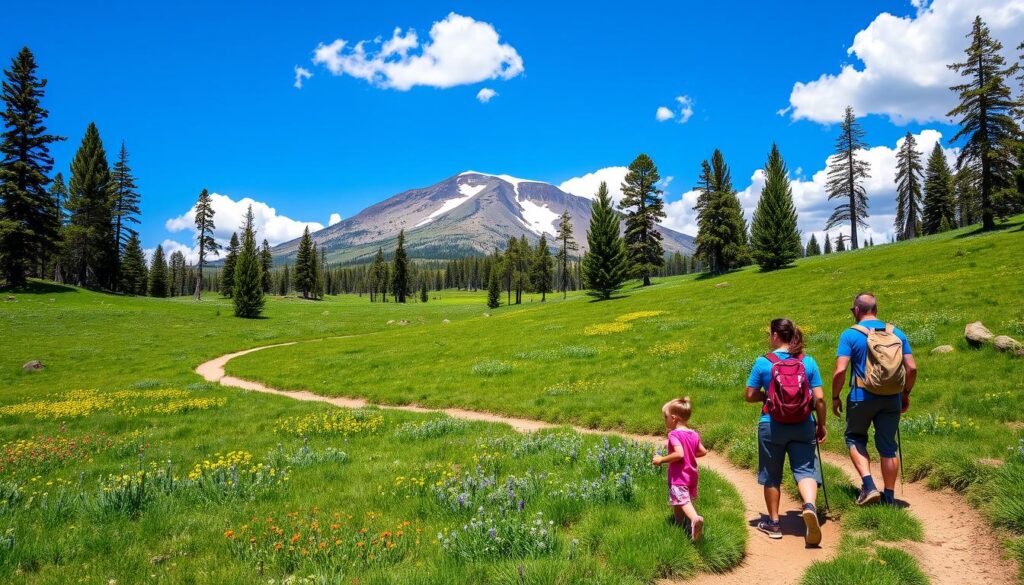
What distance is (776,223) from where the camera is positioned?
5478 centimetres

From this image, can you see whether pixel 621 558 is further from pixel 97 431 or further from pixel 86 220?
pixel 86 220

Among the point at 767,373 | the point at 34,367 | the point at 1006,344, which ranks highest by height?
the point at 767,373

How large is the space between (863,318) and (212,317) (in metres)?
65.8

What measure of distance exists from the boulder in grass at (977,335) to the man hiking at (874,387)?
30.5 feet

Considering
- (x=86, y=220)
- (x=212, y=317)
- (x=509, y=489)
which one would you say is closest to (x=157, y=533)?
(x=509, y=489)

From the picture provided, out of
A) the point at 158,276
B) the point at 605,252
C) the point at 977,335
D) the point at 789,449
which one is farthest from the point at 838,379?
the point at 158,276

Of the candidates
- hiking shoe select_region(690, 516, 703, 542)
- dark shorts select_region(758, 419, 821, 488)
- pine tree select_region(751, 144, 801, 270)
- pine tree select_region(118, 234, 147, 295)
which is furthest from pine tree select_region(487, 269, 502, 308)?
hiking shoe select_region(690, 516, 703, 542)

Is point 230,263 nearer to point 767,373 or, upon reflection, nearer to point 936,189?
point 767,373

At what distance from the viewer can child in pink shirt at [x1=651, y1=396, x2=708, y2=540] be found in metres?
5.61

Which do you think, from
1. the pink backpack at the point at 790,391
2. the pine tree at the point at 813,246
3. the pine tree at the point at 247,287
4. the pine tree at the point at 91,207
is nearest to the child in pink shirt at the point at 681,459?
the pink backpack at the point at 790,391

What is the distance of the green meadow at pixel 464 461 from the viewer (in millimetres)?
4984

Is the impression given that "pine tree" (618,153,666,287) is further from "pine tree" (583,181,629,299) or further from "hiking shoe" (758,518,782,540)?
"hiking shoe" (758,518,782,540)

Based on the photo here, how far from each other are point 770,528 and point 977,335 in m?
11.8

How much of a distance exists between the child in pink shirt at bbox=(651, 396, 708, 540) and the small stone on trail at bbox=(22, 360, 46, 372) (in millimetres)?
35214
